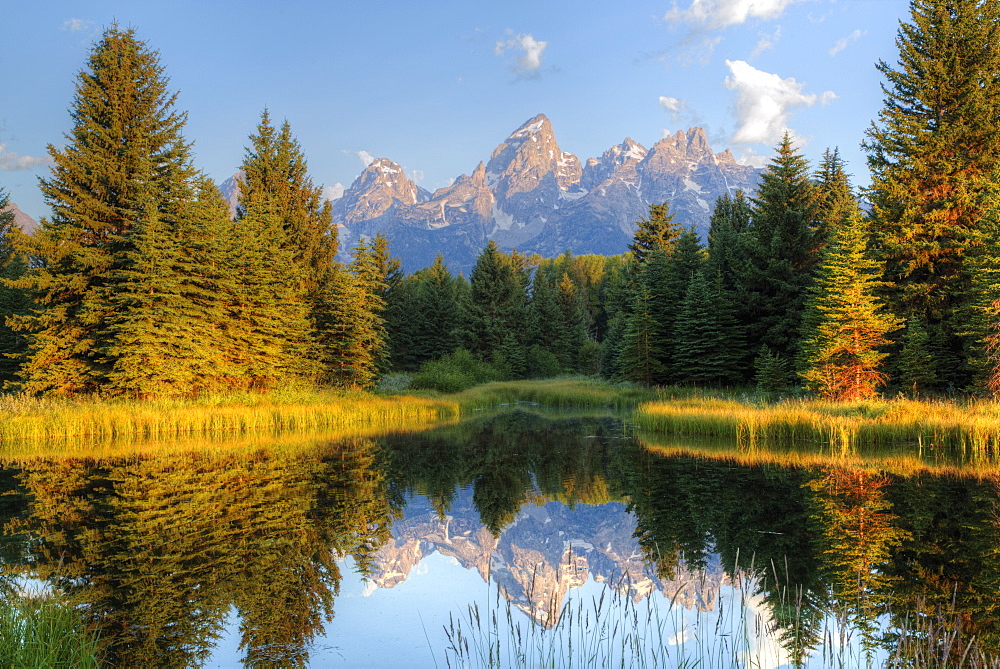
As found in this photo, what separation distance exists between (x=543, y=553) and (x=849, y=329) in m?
20.8

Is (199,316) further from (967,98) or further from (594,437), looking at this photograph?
(967,98)

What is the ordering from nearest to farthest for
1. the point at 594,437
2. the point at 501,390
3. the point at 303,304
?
the point at 594,437, the point at 303,304, the point at 501,390

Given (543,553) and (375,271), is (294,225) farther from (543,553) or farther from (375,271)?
(543,553)

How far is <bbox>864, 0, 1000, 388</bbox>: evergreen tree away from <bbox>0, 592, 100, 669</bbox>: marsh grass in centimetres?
2845

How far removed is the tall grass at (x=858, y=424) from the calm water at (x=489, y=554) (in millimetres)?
3368

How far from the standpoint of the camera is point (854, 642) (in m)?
4.96

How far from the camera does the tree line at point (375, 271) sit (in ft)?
78.1

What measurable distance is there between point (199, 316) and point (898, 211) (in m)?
31.8

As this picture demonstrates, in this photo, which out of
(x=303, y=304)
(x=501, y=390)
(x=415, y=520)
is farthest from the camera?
(x=501, y=390)

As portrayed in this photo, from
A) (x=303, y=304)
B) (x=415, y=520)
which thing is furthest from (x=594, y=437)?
(x=303, y=304)

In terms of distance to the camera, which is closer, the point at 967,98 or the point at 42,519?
the point at 42,519

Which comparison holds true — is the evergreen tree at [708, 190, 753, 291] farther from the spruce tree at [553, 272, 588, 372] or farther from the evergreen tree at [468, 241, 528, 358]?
the spruce tree at [553, 272, 588, 372]

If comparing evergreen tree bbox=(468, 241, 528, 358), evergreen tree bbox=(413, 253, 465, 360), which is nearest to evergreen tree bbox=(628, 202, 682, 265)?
evergreen tree bbox=(468, 241, 528, 358)

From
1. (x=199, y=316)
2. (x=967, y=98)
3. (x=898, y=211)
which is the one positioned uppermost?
(x=967, y=98)
